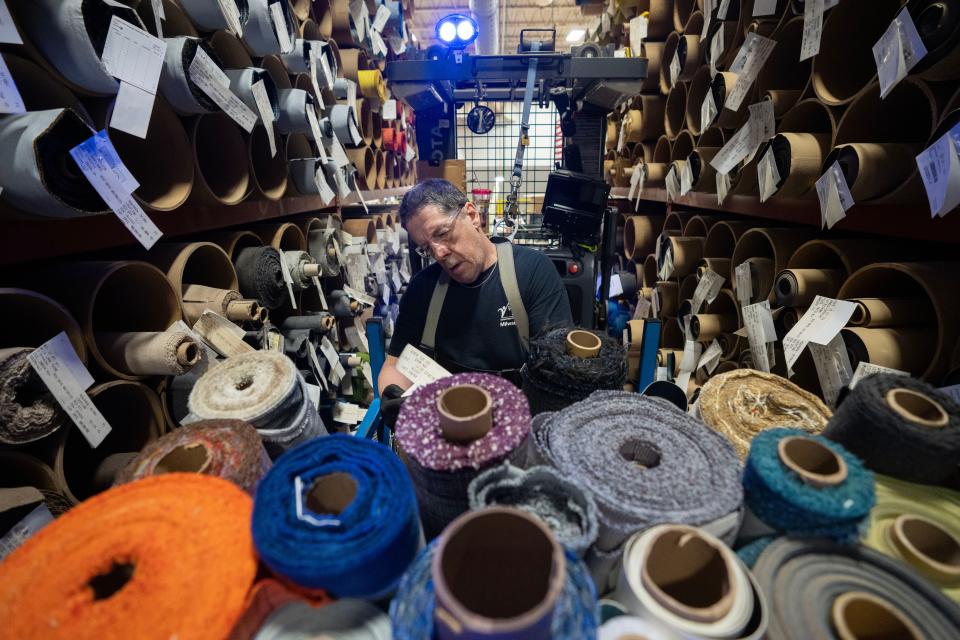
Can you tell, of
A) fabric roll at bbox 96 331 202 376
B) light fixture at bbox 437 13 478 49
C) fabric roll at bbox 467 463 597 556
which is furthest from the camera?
light fixture at bbox 437 13 478 49

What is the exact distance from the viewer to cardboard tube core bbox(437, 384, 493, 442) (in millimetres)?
539

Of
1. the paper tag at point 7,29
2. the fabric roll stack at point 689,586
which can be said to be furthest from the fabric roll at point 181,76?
the fabric roll stack at point 689,586

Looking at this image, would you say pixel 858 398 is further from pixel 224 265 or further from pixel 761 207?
pixel 224 265

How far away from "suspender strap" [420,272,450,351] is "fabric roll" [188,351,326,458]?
0.81 metres

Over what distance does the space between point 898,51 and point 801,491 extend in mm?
946

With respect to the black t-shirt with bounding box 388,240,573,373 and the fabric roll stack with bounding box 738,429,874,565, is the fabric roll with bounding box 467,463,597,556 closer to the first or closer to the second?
the fabric roll stack with bounding box 738,429,874,565

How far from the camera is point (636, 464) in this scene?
1.98 ft

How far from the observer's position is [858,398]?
0.55m

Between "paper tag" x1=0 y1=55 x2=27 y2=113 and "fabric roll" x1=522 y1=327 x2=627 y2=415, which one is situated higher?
"paper tag" x1=0 y1=55 x2=27 y2=113

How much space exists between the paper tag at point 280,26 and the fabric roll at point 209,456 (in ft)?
4.49

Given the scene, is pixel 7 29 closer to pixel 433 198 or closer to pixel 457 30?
pixel 433 198

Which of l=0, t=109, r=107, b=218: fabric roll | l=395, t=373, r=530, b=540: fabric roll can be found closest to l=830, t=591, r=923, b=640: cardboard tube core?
Answer: l=395, t=373, r=530, b=540: fabric roll

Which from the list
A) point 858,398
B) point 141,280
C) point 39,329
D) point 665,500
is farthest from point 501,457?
point 141,280

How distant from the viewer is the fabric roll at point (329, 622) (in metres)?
0.46
